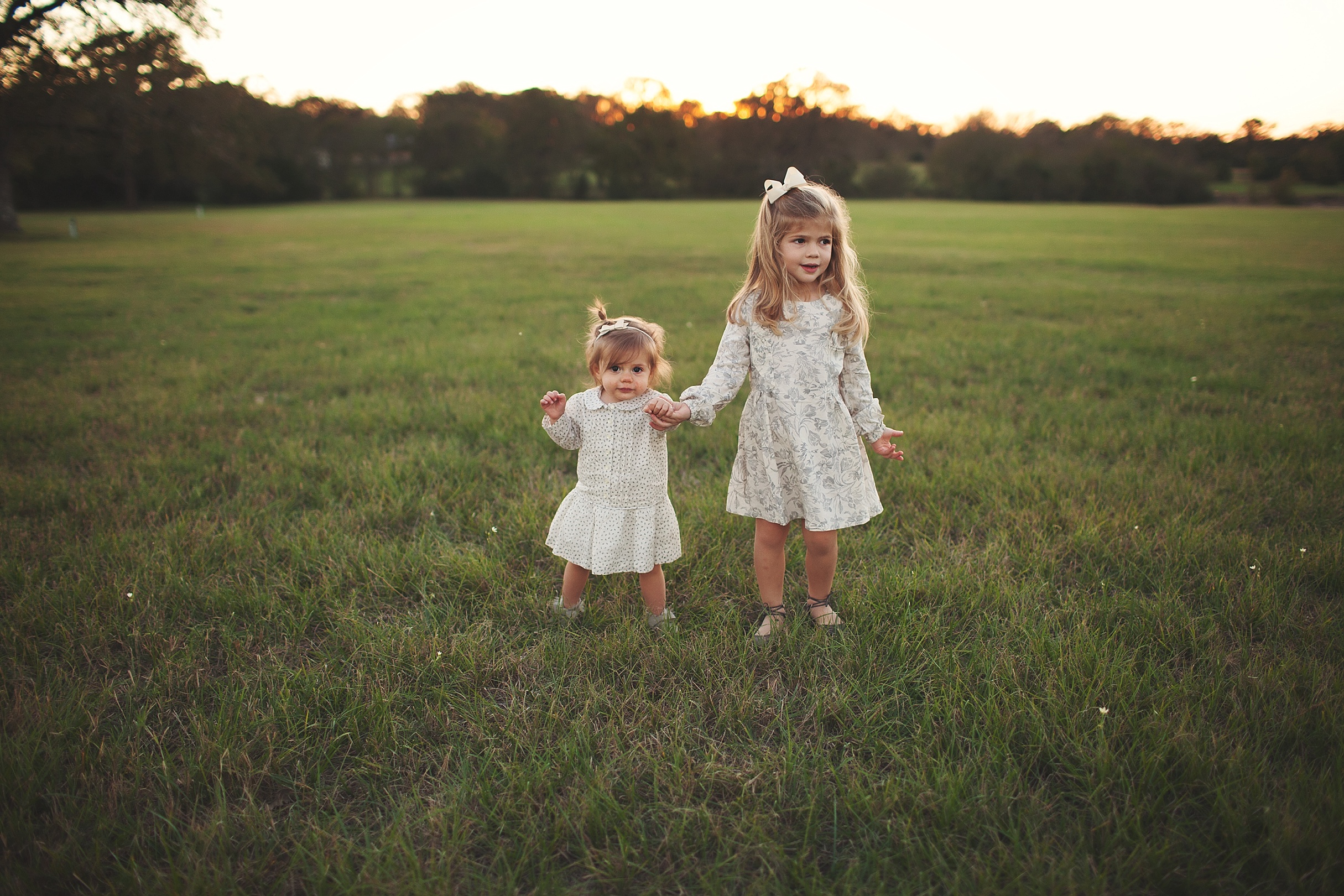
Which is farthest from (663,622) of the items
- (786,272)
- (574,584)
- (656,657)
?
(786,272)

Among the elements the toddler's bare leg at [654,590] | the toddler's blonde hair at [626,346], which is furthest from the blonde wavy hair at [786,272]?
the toddler's bare leg at [654,590]

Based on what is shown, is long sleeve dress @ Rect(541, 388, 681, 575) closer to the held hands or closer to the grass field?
the held hands

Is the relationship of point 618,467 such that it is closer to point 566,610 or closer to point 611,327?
point 611,327

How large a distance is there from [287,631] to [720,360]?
1865 mm

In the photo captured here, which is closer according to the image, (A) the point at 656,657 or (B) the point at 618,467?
(A) the point at 656,657

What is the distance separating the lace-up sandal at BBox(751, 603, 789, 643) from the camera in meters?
2.49

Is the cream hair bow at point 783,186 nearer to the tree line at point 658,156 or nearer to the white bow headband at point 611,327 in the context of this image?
the white bow headband at point 611,327

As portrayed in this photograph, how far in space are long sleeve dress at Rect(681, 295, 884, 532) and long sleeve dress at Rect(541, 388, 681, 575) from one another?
0.23 metres

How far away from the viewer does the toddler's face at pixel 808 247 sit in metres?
2.36

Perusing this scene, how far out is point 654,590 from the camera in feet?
8.50

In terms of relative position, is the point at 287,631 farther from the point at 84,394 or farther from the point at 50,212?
the point at 50,212

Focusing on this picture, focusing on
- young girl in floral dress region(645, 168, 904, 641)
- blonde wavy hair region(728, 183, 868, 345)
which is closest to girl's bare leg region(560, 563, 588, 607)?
young girl in floral dress region(645, 168, 904, 641)

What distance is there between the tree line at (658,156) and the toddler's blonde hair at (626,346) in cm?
3783

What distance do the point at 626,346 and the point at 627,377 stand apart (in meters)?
0.11
